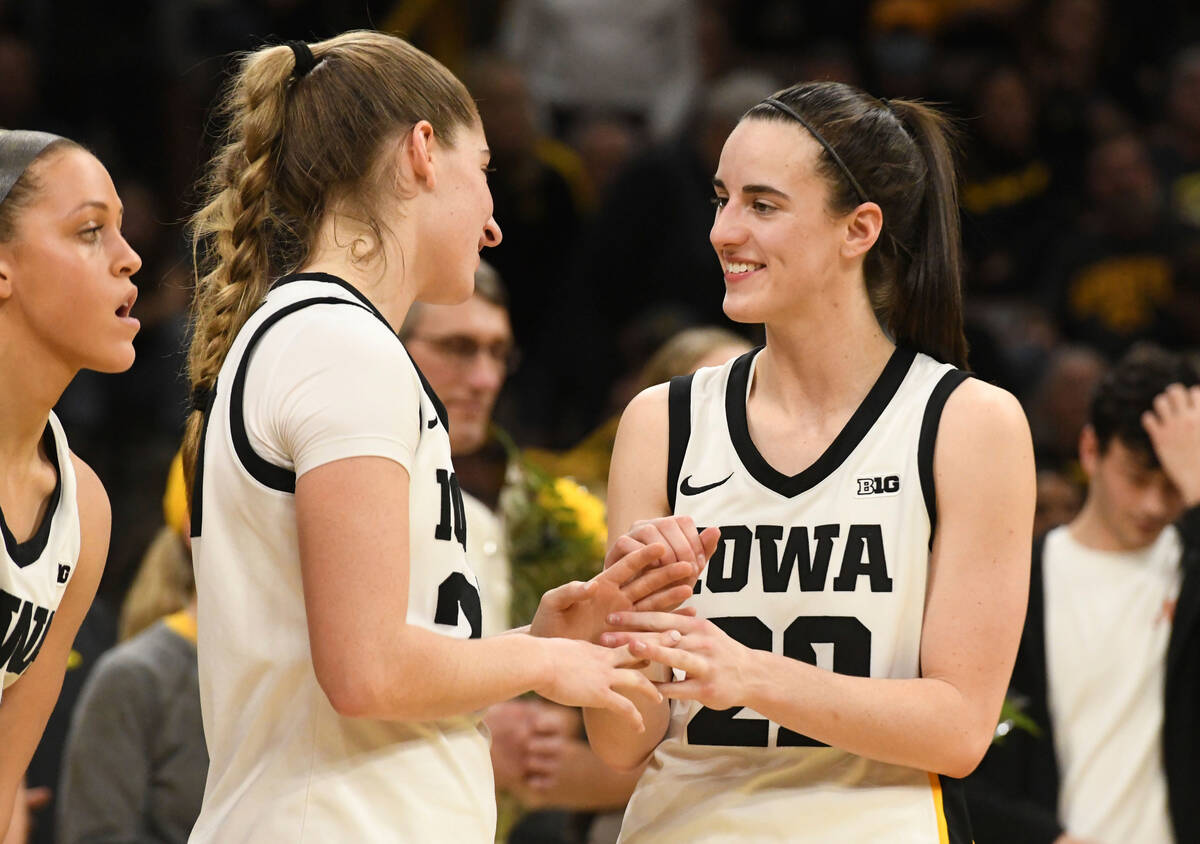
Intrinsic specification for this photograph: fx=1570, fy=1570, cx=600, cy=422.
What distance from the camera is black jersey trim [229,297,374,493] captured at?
90.5 inches

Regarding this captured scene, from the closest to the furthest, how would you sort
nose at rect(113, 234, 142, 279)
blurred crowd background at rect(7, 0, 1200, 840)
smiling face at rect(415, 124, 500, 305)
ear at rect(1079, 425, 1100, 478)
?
1. smiling face at rect(415, 124, 500, 305)
2. nose at rect(113, 234, 142, 279)
3. ear at rect(1079, 425, 1100, 478)
4. blurred crowd background at rect(7, 0, 1200, 840)

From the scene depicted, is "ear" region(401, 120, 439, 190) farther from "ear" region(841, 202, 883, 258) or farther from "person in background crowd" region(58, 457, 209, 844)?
"person in background crowd" region(58, 457, 209, 844)

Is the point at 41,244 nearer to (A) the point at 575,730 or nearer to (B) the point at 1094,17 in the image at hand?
(A) the point at 575,730

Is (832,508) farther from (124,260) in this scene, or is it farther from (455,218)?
(124,260)

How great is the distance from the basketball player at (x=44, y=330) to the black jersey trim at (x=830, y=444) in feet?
3.65

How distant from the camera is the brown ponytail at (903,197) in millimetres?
2951

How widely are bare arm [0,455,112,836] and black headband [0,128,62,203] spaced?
593mm

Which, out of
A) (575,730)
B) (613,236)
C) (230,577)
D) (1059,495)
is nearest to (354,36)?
(230,577)

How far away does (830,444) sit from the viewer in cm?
287

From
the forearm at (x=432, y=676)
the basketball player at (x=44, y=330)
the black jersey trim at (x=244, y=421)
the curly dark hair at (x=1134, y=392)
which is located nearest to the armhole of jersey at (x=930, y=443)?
the forearm at (x=432, y=676)

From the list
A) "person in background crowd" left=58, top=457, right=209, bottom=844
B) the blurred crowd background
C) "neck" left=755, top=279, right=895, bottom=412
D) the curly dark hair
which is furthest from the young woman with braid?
the blurred crowd background

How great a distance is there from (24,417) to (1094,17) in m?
7.80

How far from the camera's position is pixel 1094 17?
29.8ft

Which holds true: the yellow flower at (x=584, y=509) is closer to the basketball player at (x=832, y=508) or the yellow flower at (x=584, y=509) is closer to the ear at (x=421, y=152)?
the basketball player at (x=832, y=508)
